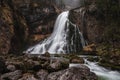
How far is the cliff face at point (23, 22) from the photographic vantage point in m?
46.0

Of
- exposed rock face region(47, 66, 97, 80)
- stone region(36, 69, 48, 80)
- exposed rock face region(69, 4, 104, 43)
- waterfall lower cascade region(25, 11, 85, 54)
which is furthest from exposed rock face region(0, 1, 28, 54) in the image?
exposed rock face region(47, 66, 97, 80)

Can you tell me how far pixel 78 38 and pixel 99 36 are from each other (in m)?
4.72

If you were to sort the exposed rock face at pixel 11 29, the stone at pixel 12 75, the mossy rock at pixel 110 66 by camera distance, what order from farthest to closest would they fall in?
the exposed rock face at pixel 11 29
the mossy rock at pixel 110 66
the stone at pixel 12 75

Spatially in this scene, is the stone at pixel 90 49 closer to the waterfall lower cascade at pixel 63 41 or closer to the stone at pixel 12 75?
the waterfall lower cascade at pixel 63 41

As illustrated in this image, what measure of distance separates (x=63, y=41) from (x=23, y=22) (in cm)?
1134

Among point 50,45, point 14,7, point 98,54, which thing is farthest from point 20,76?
point 14,7

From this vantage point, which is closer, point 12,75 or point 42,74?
point 12,75

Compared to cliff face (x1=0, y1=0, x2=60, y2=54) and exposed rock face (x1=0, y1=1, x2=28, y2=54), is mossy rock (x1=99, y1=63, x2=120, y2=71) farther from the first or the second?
cliff face (x1=0, y1=0, x2=60, y2=54)

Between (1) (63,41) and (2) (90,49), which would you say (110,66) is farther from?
(1) (63,41)

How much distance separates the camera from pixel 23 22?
178ft

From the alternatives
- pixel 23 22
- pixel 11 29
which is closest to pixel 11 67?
pixel 11 29

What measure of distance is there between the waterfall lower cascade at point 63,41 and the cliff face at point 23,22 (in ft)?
9.58

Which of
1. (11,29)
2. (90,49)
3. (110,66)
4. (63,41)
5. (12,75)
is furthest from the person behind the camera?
(63,41)

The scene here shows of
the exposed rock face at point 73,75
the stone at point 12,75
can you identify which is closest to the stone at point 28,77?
the stone at point 12,75
